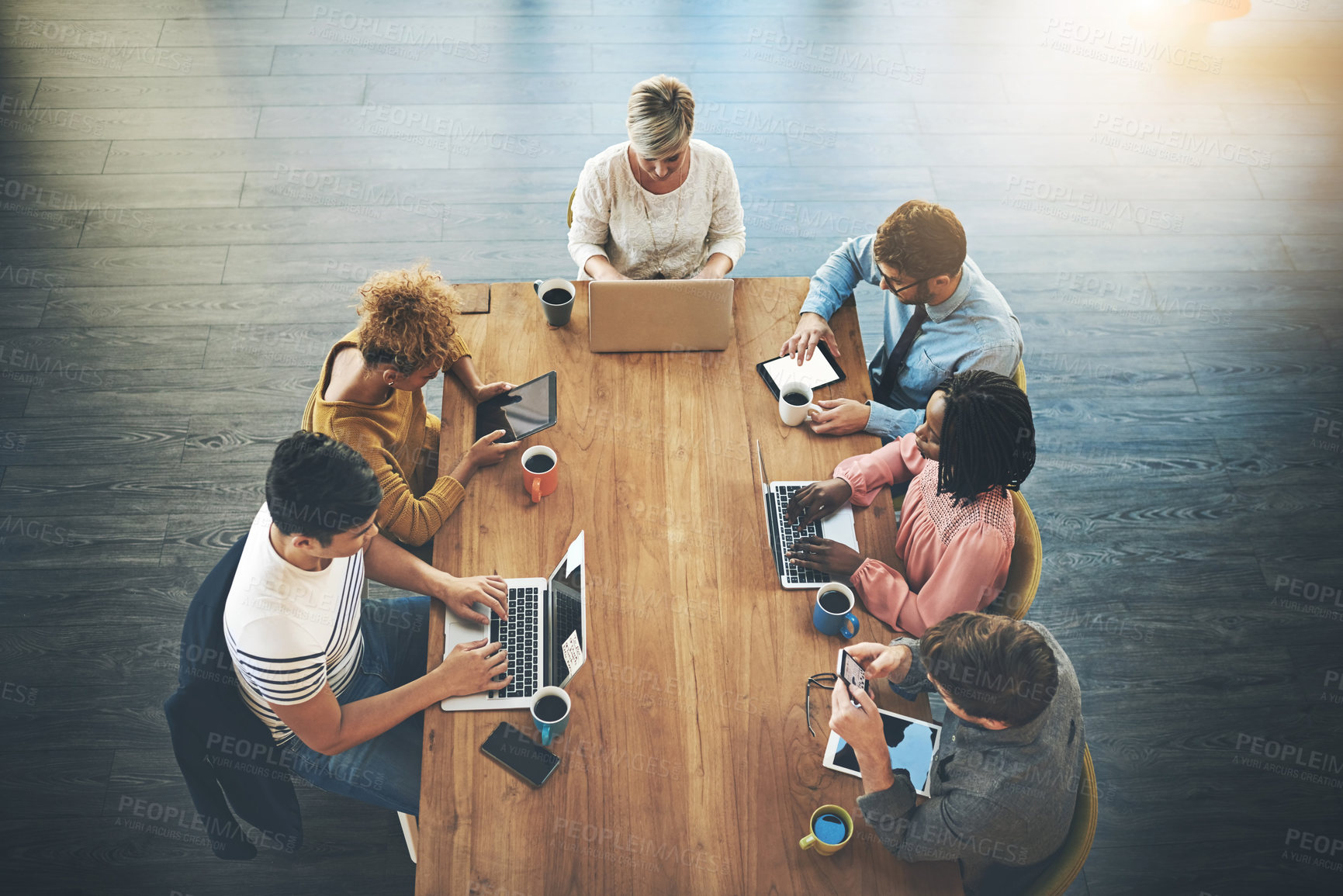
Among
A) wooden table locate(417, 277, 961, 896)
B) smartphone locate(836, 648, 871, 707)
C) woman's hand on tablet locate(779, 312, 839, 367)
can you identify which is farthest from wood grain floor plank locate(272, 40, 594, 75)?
smartphone locate(836, 648, 871, 707)

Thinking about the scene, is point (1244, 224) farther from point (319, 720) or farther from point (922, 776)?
point (319, 720)

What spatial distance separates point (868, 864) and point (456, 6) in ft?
15.0

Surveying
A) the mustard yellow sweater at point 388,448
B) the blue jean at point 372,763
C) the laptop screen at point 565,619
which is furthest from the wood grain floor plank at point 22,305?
the laptop screen at point 565,619

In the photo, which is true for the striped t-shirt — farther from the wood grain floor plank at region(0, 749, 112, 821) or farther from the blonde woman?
the blonde woman

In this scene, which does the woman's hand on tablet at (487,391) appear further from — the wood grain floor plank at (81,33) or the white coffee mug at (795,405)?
the wood grain floor plank at (81,33)

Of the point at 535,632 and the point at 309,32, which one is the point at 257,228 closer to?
the point at 309,32

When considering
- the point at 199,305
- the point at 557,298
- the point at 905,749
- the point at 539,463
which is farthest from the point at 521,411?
the point at 199,305

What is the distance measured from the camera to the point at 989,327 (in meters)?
2.47

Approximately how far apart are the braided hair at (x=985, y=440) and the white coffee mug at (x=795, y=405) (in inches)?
16.4

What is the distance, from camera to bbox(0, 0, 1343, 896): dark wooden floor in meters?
2.76

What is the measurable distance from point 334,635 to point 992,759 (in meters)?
1.34

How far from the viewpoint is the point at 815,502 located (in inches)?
88.8

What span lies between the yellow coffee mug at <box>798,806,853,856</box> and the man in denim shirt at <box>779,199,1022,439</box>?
0.98 m

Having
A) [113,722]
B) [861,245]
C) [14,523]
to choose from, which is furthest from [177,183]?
[861,245]
